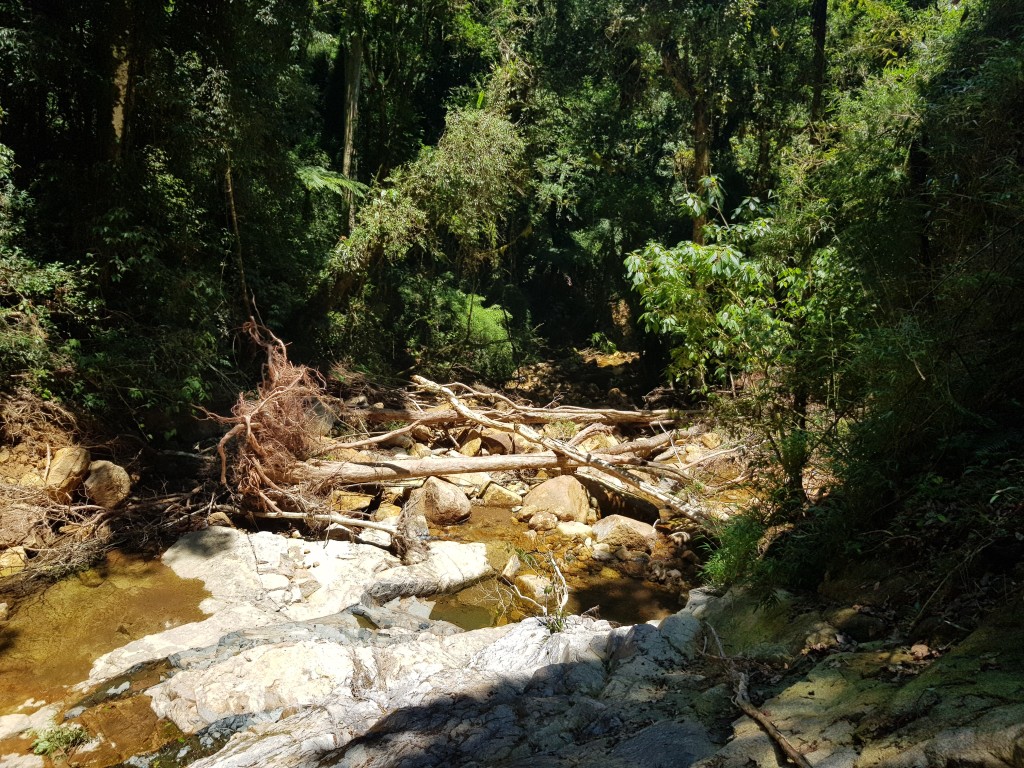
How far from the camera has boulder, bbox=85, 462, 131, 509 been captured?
7.21 metres

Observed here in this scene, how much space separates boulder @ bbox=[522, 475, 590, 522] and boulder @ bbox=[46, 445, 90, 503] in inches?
200

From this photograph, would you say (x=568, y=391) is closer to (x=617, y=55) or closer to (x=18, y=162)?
(x=617, y=55)

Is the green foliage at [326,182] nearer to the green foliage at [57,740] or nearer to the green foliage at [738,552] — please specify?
the green foliage at [57,740]

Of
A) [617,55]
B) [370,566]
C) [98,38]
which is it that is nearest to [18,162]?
[98,38]

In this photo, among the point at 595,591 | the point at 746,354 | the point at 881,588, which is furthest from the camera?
the point at 595,591

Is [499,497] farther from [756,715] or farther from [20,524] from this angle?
[756,715]

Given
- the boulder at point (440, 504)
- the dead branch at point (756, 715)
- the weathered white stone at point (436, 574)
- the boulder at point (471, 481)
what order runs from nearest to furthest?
the dead branch at point (756, 715)
the weathered white stone at point (436, 574)
the boulder at point (440, 504)
the boulder at point (471, 481)

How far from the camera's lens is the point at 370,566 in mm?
6738

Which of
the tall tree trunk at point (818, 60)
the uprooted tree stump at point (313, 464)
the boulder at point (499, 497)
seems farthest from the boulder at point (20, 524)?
the tall tree trunk at point (818, 60)

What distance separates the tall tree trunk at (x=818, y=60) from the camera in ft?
44.1

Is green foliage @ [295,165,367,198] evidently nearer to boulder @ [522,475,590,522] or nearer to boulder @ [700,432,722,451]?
boulder @ [522,475,590,522]

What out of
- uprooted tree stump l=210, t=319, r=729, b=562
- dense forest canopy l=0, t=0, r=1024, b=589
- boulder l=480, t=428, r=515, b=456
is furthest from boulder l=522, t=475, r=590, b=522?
dense forest canopy l=0, t=0, r=1024, b=589

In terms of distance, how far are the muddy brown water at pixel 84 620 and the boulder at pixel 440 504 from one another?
2733 mm

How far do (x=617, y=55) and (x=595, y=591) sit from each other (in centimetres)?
1283
